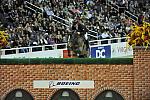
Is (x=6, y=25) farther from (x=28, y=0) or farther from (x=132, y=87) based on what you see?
(x=132, y=87)

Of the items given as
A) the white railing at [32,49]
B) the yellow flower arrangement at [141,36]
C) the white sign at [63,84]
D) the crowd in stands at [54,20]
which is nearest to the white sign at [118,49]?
the crowd in stands at [54,20]

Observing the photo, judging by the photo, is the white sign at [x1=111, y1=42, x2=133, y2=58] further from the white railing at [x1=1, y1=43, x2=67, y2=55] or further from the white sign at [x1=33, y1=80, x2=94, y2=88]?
the white sign at [x1=33, y1=80, x2=94, y2=88]

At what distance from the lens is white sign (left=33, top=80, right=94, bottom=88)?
582 inches

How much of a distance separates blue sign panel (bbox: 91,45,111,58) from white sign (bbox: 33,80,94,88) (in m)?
11.3

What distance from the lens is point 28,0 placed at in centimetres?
3042

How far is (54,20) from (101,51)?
381 cm

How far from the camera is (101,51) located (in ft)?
89.9

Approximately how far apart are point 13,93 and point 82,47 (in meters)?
6.20

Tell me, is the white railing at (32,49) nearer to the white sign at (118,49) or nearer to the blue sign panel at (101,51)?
the blue sign panel at (101,51)

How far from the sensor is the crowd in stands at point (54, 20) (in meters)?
26.2

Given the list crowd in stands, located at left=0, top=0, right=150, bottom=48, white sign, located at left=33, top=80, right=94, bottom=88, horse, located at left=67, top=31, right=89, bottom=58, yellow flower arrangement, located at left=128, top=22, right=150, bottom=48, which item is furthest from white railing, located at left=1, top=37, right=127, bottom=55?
yellow flower arrangement, located at left=128, top=22, right=150, bottom=48

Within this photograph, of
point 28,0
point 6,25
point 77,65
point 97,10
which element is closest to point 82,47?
point 77,65

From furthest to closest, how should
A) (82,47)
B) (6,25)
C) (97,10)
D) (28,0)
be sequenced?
(97,10)
(28,0)
(6,25)
(82,47)

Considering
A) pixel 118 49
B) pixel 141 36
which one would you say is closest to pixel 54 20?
pixel 118 49
